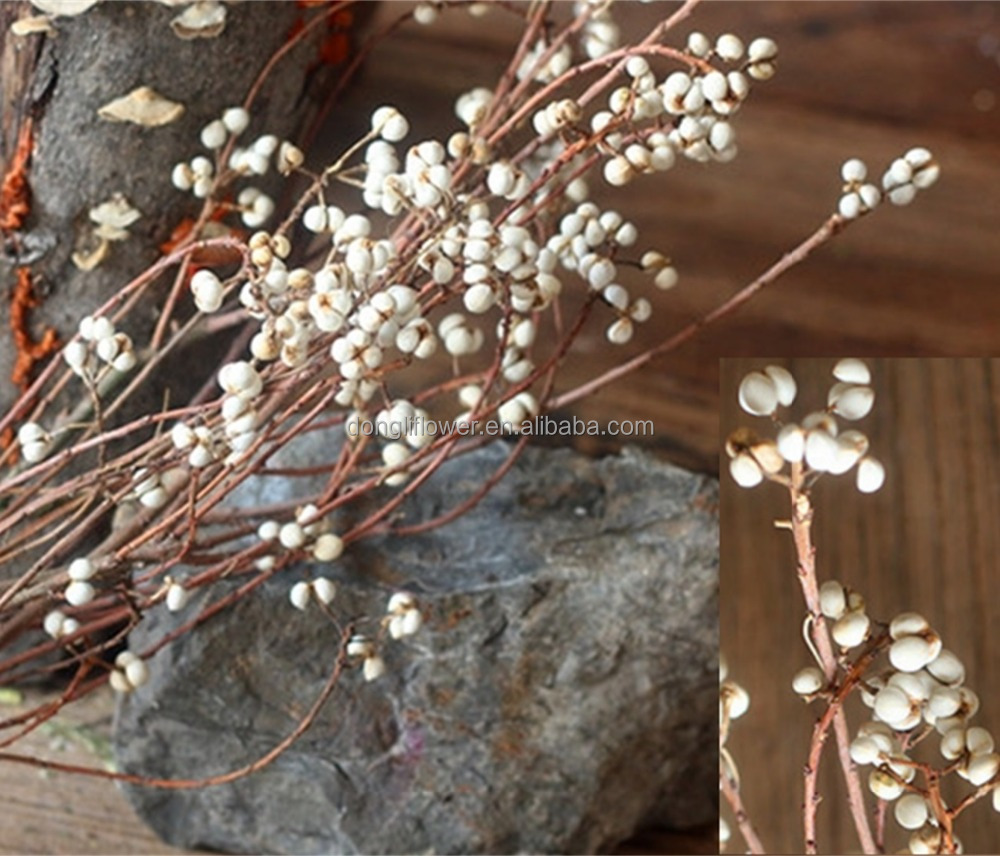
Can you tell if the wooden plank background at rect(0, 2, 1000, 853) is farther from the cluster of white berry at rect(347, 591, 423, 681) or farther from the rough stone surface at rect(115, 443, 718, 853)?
the cluster of white berry at rect(347, 591, 423, 681)

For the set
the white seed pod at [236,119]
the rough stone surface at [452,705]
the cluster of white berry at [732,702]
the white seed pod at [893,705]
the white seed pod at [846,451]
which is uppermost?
the white seed pod at [236,119]

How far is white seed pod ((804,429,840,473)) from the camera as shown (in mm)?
480

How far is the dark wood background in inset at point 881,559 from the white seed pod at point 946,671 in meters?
0.05

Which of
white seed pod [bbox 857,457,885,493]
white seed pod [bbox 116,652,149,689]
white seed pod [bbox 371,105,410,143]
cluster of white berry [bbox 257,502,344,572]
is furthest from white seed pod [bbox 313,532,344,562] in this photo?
white seed pod [bbox 857,457,885,493]

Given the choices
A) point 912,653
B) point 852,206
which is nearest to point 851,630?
point 912,653

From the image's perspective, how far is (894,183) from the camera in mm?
648

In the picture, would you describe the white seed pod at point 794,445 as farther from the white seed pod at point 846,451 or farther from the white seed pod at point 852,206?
the white seed pod at point 852,206

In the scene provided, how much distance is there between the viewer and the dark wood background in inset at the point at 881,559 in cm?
58

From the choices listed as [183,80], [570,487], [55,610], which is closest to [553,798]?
[570,487]

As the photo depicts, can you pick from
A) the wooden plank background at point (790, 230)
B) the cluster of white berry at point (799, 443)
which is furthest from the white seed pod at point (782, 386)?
the wooden plank background at point (790, 230)

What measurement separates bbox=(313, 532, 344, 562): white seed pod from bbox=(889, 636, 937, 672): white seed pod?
327mm

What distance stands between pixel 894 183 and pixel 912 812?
285 mm

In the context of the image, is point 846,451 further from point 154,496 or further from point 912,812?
point 154,496

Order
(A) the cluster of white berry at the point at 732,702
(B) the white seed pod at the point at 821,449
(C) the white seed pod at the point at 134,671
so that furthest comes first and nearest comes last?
(C) the white seed pod at the point at 134,671, (A) the cluster of white berry at the point at 732,702, (B) the white seed pod at the point at 821,449
